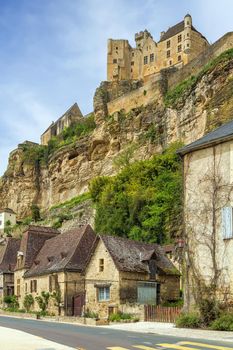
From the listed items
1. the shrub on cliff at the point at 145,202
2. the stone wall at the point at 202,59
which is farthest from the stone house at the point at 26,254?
the stone wall at the point at 202,59

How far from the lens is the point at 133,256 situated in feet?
128

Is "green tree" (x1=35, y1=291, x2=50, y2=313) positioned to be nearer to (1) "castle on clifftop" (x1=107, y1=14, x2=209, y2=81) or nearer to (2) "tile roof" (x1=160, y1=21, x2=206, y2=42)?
(1) "castle on clifftop" (x1=107, y1=14, x2=209, y2=81)

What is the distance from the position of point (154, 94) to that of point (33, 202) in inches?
1452

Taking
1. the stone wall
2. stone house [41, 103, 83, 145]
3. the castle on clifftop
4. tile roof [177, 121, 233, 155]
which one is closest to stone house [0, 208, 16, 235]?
stone house [41, 103, 83, 145]

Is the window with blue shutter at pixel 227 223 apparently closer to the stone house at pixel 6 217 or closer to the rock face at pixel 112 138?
the rock face at pixel 112 138

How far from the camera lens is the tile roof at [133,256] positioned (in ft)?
123

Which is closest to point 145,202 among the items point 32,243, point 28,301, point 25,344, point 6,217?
point 32,243

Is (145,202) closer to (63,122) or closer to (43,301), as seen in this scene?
(43,301)

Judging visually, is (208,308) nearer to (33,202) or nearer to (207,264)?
(207,264)

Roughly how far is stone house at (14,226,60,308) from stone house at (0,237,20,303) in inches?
136

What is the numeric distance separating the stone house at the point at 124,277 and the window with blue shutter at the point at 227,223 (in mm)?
11263

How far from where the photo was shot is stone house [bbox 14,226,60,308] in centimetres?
5061

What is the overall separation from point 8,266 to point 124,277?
2398cm

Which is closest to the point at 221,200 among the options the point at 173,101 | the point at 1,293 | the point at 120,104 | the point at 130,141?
the point at 1,293
